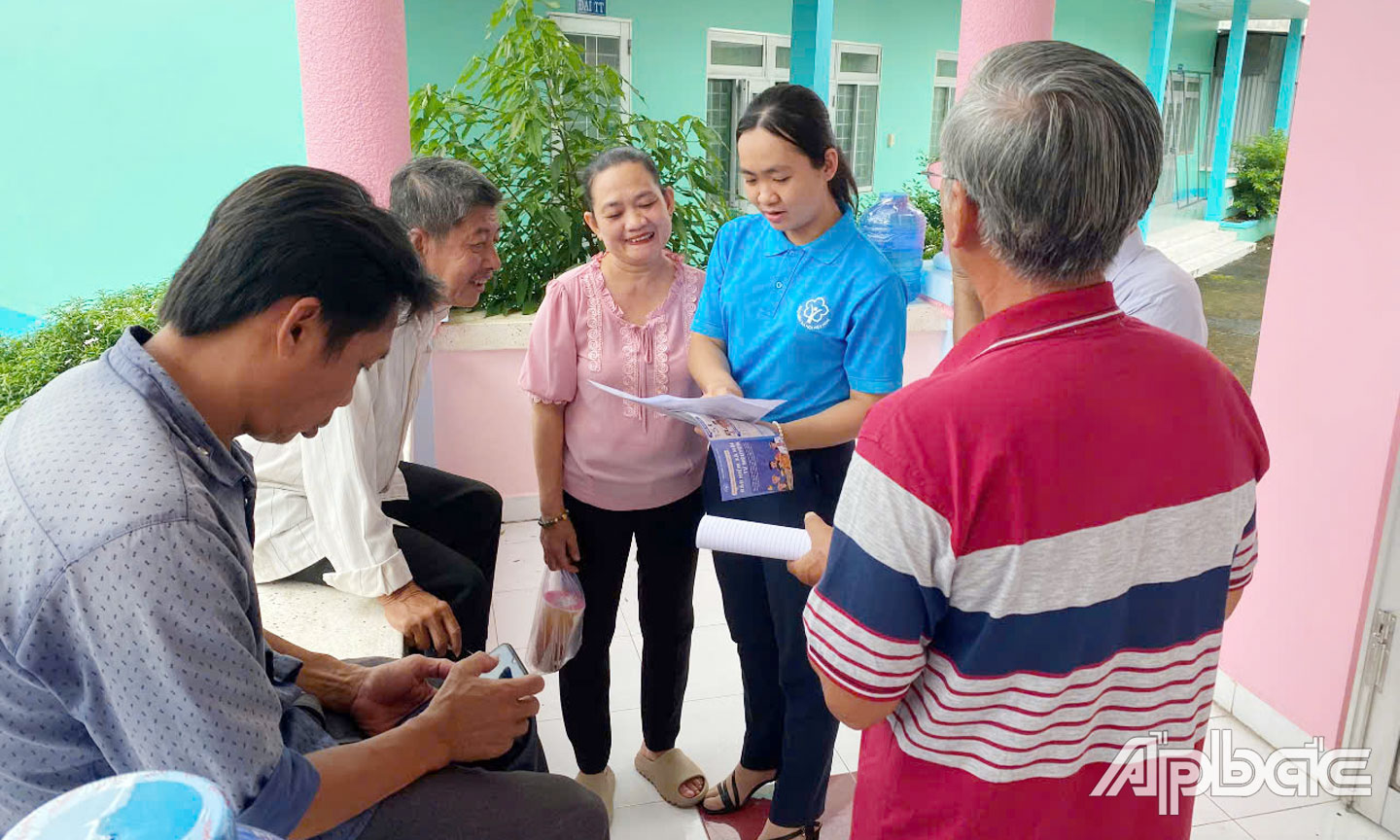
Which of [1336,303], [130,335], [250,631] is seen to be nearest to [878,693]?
[250,631]

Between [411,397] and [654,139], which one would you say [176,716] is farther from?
[654,139]

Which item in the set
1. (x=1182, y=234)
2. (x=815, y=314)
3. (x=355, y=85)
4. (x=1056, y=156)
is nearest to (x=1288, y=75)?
(x=1182, y=234)

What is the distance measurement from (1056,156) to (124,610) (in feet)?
3.17

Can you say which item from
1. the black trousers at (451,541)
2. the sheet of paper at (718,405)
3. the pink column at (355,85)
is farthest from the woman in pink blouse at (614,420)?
the pink column at (355,85)

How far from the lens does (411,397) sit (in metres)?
2.15

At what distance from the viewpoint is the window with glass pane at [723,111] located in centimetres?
816

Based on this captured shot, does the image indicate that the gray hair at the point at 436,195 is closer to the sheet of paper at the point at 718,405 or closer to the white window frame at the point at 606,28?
the sheet of paper at the point at 718,405

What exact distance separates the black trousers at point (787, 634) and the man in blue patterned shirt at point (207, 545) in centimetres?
80

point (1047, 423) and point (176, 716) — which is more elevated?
point (1047, 423)

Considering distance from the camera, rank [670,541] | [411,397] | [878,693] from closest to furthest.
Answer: [878,693], [411,397], [670,541]

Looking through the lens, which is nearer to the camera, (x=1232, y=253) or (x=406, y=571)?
(x=406, y=571)

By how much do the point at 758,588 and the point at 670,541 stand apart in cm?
25

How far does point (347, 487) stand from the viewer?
191 cm

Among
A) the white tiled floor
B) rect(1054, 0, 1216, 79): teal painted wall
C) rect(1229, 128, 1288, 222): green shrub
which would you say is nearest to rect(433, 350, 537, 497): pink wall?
the white tiled floor
